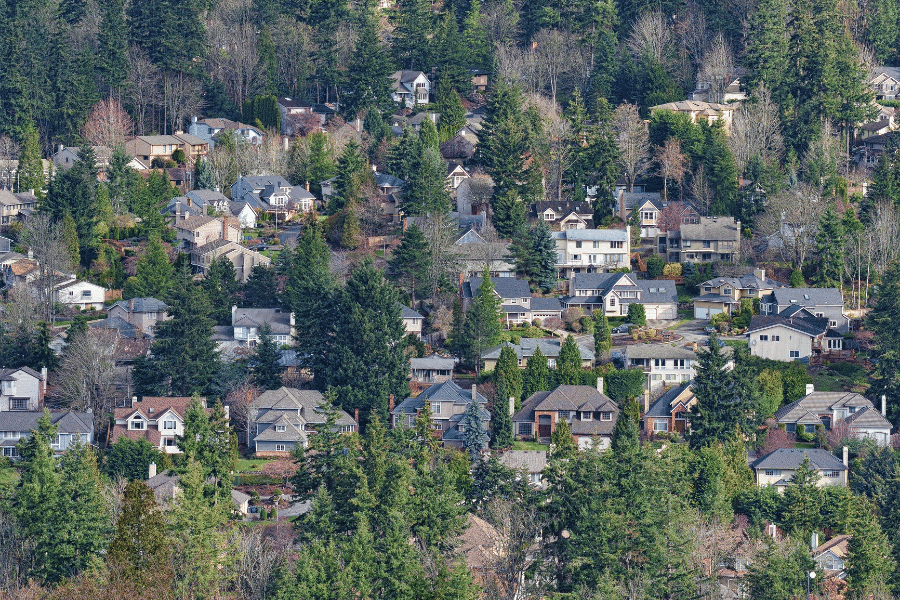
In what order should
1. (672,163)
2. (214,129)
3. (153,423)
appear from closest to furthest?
(153,423) → (672,163) → (214,129)

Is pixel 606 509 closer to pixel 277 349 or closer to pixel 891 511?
pixel 891 511

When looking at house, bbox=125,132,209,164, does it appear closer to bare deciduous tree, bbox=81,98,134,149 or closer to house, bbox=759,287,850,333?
bare deciduous tree, bbox=81,98,134,149

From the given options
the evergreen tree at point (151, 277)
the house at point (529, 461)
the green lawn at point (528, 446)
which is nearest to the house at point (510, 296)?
the green lawn at point (528, 446)

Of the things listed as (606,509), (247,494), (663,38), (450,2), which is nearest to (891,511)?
(606,509)

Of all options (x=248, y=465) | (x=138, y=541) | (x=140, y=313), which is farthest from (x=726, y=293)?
(x=138, y=541)

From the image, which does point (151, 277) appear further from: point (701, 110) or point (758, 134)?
point (701, 110)

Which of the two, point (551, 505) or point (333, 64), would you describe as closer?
point (551, 505)

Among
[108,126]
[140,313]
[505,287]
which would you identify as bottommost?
[140,313]
